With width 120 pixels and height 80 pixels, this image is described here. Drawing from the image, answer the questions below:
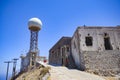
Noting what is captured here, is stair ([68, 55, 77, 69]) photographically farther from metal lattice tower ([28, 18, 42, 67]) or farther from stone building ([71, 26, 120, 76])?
metal lattice tower ([28, 18, 42, 67])

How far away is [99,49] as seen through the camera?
1728 centimetres

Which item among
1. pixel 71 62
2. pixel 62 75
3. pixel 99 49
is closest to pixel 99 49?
pixel 99 49

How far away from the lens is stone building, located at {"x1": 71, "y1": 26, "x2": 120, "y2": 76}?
16.3m

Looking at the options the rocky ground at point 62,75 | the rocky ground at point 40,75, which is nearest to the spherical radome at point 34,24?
the rocky ground at point 40,75

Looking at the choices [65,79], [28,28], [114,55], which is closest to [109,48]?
[114,55]

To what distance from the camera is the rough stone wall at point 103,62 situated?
52.3 ft

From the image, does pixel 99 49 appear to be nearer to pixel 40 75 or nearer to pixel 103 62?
pixel 103 62

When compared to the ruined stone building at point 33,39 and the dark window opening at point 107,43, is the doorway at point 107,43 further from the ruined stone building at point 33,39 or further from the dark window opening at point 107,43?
the ruined stone building at point 33,39

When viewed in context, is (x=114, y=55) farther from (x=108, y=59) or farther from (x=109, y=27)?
(x=109, y=27)

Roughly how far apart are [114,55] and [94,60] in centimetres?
343

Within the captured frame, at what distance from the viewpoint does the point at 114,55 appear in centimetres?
1717

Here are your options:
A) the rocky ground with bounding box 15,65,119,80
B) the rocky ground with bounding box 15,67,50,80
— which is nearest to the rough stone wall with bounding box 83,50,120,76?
Result: the rocky ground with bounding box 15,65,119,80

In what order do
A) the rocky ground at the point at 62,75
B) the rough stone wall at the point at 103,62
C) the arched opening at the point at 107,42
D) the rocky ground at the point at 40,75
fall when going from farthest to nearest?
the arched opening at the point at 107,42 → the rough stone wall at the point at 103,62 → the rocky ground at the point at 40,75 → the rocky ground at the point at 62,75

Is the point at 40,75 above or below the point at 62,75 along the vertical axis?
below
